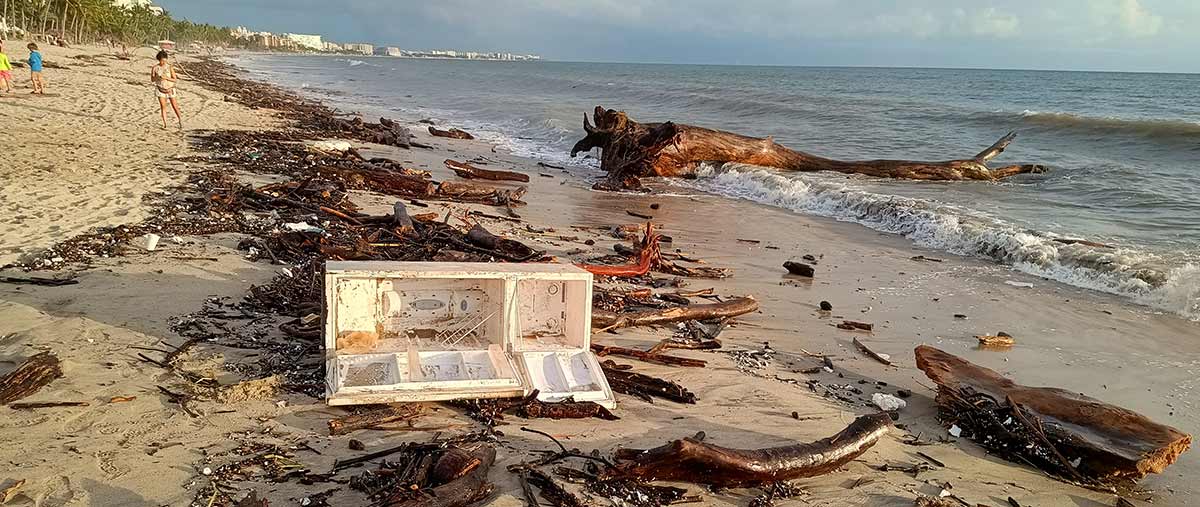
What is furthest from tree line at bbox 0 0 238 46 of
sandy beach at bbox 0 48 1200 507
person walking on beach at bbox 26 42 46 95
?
sandy beach at bbox 0 48 1200 507

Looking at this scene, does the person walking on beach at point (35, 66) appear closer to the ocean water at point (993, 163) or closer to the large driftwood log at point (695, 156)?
the ocean water at point (993, 163)

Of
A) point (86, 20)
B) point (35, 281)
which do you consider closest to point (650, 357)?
point (35, 281)

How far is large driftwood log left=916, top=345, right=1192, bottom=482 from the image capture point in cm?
412

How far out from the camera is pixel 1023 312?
300 inches

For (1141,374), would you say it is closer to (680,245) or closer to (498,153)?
(680,245)

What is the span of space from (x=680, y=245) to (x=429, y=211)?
3.67 meters

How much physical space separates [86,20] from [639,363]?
79683 mm

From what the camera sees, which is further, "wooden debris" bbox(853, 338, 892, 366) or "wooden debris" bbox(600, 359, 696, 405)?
"wooden debris" bbox(853, 338, 892, 366)

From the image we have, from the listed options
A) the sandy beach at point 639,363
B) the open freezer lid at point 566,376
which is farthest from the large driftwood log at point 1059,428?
the open freezer lid at point 566,376

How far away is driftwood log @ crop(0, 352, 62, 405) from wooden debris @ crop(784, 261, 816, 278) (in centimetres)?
725

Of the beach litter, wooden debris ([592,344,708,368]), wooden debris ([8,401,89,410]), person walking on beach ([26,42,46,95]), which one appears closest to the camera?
wooden debris ([8,401,89,410])

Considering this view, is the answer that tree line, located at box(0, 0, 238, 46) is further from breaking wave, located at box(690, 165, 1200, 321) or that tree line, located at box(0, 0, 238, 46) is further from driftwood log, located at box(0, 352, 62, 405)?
driftwood log, located at box(0, 352, 62, 405)

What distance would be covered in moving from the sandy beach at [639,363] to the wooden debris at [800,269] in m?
0.19

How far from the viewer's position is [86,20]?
6512 centimetres
